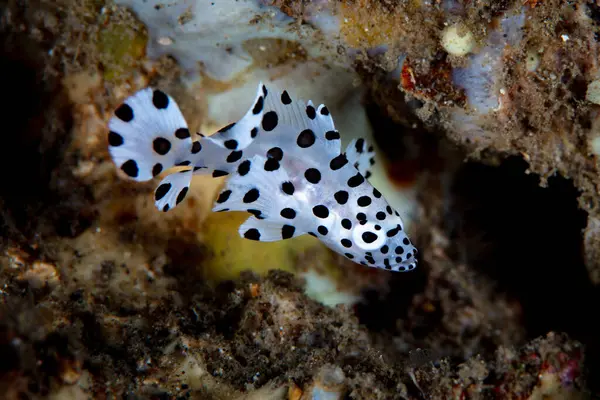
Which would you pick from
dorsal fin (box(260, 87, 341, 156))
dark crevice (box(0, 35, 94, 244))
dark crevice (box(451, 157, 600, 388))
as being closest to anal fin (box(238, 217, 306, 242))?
dorsal fin (box(260, 87, 341, 156))

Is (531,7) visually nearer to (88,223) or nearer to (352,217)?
(352,217)

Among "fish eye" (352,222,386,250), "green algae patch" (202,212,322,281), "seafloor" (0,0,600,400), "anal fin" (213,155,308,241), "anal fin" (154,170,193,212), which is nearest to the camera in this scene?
"seafloor" (0,0,600,400)

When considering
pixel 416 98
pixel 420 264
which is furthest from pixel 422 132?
pixel 420 264

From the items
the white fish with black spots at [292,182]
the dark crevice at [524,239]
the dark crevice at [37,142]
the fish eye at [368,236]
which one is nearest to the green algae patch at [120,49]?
the dark crevice at [37,142]

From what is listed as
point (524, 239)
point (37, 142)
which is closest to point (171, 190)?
point (37, 142)

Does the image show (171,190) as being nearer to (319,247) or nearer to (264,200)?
(264,200)

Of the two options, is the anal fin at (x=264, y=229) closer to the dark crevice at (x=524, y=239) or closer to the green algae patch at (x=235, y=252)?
the green algae patch at (x=235, y=252)

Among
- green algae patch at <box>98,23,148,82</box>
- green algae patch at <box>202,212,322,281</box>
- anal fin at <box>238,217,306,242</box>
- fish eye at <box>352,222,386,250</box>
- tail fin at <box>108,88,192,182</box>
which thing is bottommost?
green algae patch at <box>202,212,322,281</box>

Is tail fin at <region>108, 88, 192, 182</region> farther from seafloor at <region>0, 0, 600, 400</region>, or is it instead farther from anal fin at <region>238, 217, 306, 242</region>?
seafloor at <region>0, 0, 600, 400</region>

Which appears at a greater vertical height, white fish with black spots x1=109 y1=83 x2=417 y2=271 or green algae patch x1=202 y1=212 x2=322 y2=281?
white fish with black spots x1=109 y1=83 x2=417 y2=271

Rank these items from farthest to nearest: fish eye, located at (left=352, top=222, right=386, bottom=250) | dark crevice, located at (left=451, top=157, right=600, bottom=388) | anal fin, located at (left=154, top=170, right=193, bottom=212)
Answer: dark crevice, located at (left=451, top=157, right=600, bottom=388)
fish eye, located at (left=352, top=222, right=386, bottom=250)
anal fin, located at (left=154, top=170, right=193, bottom=212)
